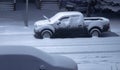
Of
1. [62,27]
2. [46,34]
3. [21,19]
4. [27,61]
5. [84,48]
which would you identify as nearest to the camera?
[27,61]

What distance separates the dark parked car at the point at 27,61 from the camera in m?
9.01

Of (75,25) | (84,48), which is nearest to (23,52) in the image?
(84,48)

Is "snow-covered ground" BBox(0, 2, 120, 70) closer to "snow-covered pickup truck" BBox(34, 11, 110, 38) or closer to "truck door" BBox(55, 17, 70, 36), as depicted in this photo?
"snow-covered pickup truck" BBox(34, 11, 110, 38)

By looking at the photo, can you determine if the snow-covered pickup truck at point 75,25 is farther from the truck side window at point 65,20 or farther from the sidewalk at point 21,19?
the sidewalk at point 21,19

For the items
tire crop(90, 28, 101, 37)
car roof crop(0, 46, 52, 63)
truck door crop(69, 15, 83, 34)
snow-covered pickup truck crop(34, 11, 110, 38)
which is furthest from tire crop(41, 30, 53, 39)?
car roof crop(0, 46, 52, 63)

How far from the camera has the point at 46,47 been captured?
19.3 meters

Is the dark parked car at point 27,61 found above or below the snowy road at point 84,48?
above

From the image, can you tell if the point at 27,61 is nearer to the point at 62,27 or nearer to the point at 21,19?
the point at 62,27

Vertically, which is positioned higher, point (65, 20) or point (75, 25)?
point (65, 20)

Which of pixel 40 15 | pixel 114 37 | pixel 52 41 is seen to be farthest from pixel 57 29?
pixel 40 15

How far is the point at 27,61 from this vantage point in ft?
30.0

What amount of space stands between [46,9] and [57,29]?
1133 cm

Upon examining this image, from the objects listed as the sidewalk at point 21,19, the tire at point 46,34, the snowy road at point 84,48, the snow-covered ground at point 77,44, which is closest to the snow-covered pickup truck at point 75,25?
the tire at point 46,34

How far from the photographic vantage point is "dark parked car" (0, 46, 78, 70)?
29.6 ft
